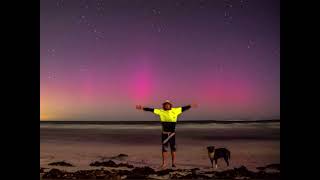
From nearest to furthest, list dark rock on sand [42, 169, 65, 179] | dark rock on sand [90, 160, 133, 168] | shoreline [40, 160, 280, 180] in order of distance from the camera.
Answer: shoreline [40, 160, 280, 180] < dark rock on sand [42, 169, 65, 179] < dark rock on sand [90, 160, 133, 168]

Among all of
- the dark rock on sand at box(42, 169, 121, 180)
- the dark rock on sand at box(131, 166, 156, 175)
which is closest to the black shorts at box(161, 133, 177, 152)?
the dark rock on sand at box(131, 166, 156, 175)

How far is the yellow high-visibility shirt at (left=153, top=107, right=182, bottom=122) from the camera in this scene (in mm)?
5973

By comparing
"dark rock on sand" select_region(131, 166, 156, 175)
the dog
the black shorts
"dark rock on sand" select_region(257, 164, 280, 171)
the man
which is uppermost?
the man

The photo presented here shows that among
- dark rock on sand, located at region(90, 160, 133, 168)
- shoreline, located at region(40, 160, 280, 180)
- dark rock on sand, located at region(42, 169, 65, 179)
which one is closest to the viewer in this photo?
shoreline, located at region(40, 160, 280, 180)

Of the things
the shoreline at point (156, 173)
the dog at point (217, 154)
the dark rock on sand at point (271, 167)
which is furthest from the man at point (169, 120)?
the dark rock on sand at point (271, 167)

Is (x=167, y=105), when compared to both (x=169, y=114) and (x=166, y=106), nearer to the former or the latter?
(x=166, y=106)

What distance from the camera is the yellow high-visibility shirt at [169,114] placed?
5.97 meters

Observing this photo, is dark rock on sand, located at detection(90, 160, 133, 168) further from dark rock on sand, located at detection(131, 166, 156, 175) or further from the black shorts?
the black shorts

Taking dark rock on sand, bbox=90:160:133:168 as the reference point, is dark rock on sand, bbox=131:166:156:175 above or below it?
below

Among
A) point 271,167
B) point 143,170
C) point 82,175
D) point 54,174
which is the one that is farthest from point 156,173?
point 271,167

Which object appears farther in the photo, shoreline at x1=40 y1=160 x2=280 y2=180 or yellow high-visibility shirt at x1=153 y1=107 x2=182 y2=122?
yellow high-visibility shirt at x1=153 y1=107 x2=182 y2=122
